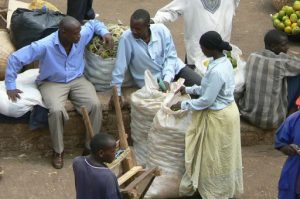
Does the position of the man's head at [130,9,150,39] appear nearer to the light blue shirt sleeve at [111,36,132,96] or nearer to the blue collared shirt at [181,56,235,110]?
the light blue shirt sleeve at [111,36,132,96]

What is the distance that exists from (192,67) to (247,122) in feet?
2.59

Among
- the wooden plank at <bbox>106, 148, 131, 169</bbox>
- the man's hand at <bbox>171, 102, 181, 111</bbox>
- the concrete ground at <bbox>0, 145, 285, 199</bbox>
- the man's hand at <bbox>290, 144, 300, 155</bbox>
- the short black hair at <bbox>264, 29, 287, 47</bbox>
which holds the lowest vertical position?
the concrete ground at <bbox>0, 145, 285, 199</bbox>

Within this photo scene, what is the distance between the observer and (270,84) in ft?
21.3

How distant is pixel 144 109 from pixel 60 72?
851 mm

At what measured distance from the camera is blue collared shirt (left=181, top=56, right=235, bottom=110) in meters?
5.33

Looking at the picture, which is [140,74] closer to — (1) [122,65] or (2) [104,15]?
(1) [122,65]

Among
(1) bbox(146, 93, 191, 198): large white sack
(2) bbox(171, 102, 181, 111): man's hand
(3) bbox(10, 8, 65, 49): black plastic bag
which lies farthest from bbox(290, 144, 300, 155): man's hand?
(3) bbox(10, 8, 65, 49): black plastic bag

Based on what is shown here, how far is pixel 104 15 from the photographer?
10055 millimetres

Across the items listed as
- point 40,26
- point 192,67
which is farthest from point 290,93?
point 40,26

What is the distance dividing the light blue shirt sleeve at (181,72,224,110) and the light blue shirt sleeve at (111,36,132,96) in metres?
0.98

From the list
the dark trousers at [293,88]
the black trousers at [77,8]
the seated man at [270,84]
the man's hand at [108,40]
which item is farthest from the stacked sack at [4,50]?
the dark trousers at [293,88]

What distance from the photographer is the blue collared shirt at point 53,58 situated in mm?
6008

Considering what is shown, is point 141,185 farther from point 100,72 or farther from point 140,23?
point 100,72

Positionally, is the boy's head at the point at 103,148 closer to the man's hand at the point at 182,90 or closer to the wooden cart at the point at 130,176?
the wooden cart at the point at 130,176
